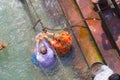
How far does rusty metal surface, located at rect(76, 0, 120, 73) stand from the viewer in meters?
9.03

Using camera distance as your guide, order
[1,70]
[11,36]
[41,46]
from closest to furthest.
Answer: [41,46]
[1,70]
[11,36]

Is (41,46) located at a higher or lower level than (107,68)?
higher

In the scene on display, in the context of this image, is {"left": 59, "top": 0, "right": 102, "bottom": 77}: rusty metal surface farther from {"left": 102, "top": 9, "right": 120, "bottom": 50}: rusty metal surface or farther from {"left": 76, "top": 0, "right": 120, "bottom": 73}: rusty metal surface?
{"left": 102, "top": 9, "right": 120, "bottom": 50}: rusty metal surface

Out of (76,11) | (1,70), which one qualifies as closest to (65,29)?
(76,11)

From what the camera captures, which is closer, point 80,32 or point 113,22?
point 113,22

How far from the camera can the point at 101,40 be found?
950 centimetres

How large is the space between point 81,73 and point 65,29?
155 centimetres

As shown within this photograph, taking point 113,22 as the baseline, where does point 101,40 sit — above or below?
below

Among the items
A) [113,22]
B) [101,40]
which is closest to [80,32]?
[101,40]

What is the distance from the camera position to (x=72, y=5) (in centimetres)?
1066

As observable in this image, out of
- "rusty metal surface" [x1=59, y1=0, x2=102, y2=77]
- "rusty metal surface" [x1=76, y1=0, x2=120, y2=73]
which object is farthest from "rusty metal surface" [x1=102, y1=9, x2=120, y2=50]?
"rusty metal surface" [x1=59, y1=0, x2=102, y2=77]

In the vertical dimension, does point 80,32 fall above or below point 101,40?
above

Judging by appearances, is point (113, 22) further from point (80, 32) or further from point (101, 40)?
point (80, 32)

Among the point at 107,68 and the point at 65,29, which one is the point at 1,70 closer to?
the point at 65,29
